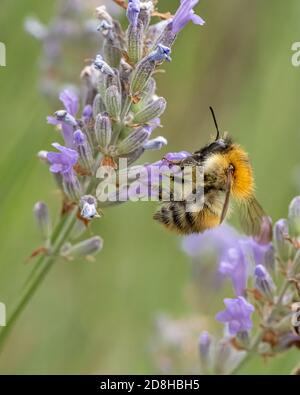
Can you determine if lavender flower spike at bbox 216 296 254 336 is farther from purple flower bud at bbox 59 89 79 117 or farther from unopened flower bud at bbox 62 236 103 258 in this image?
purple flower bud at bbox 59 89 79 117

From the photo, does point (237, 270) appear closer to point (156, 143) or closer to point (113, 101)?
point (156, 143)

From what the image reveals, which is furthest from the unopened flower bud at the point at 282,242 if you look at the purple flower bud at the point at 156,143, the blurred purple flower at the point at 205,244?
the blurred purple flower at the point at 205,244

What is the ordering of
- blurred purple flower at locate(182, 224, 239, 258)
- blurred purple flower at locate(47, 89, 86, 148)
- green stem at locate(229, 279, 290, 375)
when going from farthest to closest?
blurred purple flower at locate(182, 224, 239, 258) < green stem at locate(229, 279, 290, 375) < blurred purple flower at locate(47, 89, 86, 148)

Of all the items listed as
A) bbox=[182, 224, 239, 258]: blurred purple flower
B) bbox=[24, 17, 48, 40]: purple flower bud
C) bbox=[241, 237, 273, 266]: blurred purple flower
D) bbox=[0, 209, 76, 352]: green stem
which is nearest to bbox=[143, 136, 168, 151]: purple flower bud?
bbox=[0, 209, 76, 352]: green stem

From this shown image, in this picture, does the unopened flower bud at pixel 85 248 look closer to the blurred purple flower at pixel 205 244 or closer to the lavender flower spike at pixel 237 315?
the lavender flower spike at pixel 237 315

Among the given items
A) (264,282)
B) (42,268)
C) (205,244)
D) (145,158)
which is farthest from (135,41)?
(145,158)

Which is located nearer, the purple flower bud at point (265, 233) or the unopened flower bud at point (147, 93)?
the unopened flower bud at point (147, 93)
